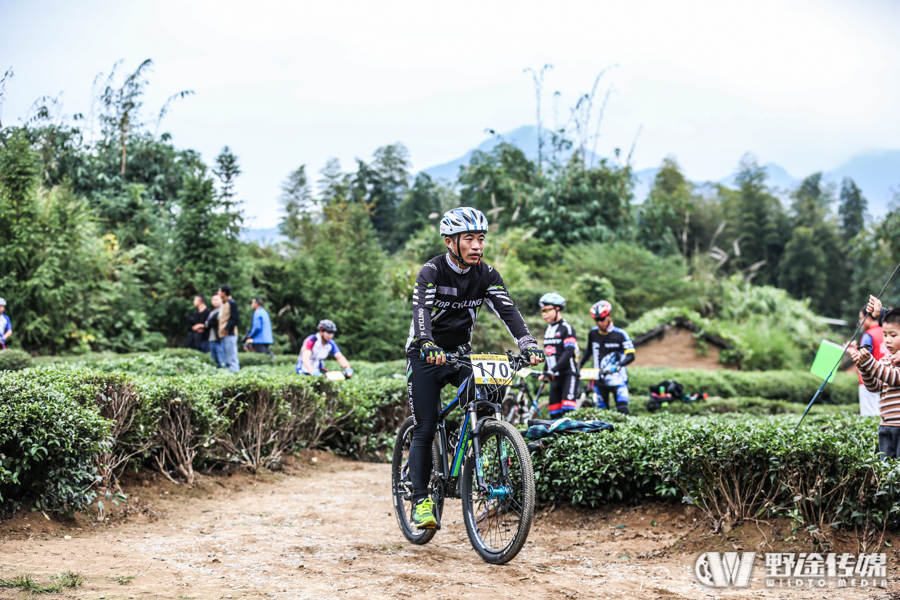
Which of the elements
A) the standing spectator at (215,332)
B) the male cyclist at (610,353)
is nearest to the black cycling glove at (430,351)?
the male cyclist at (610,353)

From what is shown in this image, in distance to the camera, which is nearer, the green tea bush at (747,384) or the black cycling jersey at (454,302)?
the black cycling jersey at (454,302)

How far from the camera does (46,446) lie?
526 cm

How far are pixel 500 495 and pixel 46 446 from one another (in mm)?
3327

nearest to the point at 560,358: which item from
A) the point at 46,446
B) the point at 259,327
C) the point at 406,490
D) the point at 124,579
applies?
the point at 406,490

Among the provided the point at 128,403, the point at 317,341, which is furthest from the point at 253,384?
the point at 317,341

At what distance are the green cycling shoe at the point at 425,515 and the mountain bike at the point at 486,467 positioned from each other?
11cm

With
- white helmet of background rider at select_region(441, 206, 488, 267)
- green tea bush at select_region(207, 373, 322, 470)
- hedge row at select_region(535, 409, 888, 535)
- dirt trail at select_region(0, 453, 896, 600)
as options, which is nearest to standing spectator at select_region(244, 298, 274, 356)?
green tea bush at select_region(207, 373, 322, 470)

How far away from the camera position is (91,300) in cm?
1838

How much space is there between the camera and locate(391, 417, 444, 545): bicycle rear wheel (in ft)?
17.2

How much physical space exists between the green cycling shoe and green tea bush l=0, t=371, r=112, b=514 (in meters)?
2.56

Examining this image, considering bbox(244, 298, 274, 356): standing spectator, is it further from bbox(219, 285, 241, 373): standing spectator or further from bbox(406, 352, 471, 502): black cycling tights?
bbox(406, 352, 471, 502): black cycling tights

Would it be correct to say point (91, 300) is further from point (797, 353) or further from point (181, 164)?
point (797, 353)

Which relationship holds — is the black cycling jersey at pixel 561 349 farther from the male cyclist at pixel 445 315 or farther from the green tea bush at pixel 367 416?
the male cyclist at pixel 445 315

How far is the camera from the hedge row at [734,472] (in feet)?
15.6
